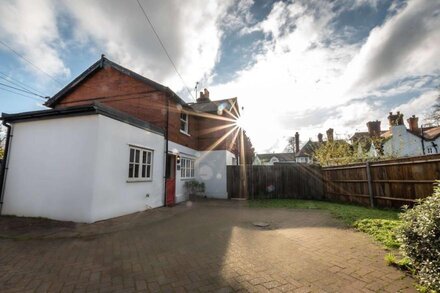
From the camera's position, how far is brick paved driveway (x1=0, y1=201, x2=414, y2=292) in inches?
125

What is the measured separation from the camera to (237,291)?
9.79 feet

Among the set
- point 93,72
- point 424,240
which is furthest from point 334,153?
point 93,72

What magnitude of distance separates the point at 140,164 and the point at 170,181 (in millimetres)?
2525

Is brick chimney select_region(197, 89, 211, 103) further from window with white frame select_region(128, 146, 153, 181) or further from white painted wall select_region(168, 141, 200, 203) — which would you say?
window with white frame select_region(128, 146, 153, 181)

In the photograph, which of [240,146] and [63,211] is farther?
[240,146]

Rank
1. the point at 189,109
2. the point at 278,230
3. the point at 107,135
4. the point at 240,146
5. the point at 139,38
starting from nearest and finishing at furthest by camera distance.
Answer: the point at 278,230 → the point at 107,135 → the point at 139,38 → the point at 189,109 → the point at 240,146

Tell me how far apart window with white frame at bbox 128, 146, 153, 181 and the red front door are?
152 centimetres

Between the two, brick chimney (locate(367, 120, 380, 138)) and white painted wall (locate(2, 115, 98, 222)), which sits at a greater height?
brick chimney (locate(367, 120, 380, 138))

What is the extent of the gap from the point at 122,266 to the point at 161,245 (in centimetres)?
121

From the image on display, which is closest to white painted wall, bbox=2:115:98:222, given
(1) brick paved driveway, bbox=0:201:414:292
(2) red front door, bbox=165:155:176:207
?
(1) brick paved driveway, bbox=0:201:414:292

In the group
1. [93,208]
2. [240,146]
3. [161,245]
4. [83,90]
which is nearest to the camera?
[161,245]

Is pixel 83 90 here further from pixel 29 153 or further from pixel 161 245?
pixel 161 245

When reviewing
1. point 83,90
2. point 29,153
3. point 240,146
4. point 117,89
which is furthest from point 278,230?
point 240,146

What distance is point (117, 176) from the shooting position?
7766mm
